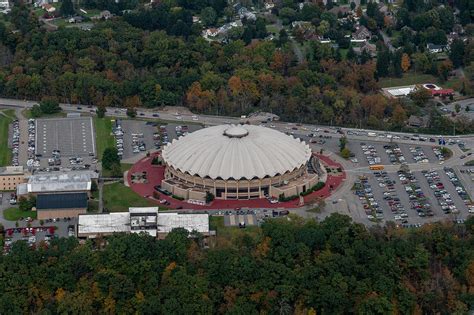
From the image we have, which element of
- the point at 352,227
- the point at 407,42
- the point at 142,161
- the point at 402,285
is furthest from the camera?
the point at 407,42

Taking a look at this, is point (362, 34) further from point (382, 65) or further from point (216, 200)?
point (216, 200)

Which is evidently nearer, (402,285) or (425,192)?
(402,285)

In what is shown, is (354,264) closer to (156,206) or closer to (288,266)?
(288,266)

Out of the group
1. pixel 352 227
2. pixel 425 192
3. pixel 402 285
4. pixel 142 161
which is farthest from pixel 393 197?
pixel 142 161

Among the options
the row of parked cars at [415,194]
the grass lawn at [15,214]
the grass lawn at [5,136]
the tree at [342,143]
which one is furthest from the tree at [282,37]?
the grass lawn at [15,214]

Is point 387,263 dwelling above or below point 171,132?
above

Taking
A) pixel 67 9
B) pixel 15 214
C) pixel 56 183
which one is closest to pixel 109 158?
pixel 56 183

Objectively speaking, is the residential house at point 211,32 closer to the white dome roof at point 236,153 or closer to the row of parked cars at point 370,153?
the row of parked cars at point 370,153
